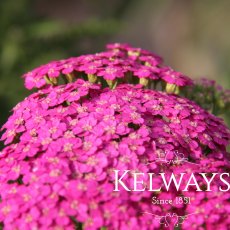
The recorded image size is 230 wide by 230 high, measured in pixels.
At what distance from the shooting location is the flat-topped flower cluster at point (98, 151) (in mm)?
2332

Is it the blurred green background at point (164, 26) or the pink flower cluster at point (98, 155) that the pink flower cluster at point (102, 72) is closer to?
the pink flower cluster at point (98, 155)

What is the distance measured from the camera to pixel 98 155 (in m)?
2.45

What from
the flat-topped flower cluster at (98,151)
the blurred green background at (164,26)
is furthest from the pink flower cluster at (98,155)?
the blurred green background at (164,26)

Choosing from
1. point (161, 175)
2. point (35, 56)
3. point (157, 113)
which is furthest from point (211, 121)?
point (35, 56)

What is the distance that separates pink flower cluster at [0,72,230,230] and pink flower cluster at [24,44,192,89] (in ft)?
0.30

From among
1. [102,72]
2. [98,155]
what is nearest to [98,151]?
[98,155]

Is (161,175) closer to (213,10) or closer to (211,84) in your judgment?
(211,84)

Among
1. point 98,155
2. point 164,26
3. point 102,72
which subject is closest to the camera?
point 98,155

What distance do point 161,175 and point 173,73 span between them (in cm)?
96

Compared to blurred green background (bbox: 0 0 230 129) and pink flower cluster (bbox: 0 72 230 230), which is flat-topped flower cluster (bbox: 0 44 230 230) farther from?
blurred green background (bbox: 0 0 230 129)

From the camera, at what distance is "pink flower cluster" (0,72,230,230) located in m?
2.33

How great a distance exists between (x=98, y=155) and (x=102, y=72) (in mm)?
749

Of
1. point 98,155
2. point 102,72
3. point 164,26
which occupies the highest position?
point 164,26

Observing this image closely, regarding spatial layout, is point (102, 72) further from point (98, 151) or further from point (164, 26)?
point (164, 26)
